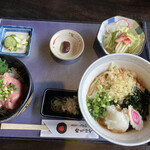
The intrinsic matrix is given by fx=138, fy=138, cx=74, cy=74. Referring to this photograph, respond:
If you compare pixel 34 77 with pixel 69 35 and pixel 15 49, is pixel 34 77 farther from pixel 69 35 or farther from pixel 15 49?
pixel 69 35

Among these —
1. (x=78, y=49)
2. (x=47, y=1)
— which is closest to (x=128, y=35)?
(x=78, y=49)

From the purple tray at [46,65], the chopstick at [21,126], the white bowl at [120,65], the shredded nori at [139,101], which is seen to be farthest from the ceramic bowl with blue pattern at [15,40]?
the shredded nori at [139,101]

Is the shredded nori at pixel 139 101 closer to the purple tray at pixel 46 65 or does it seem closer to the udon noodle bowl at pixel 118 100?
the udon noodle bowl at pixel 118 100

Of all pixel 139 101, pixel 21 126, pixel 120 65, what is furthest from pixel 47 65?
pixel 139 101

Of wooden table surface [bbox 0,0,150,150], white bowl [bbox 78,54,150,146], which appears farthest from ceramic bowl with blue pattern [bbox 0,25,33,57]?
white bowl [bbox 78,54,150,146]

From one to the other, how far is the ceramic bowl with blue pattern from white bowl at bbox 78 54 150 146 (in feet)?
2.62

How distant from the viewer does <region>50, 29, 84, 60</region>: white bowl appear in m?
1.49

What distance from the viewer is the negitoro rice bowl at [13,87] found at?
1.09 metres

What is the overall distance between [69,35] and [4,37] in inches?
29.3

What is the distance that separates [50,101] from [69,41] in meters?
0.72

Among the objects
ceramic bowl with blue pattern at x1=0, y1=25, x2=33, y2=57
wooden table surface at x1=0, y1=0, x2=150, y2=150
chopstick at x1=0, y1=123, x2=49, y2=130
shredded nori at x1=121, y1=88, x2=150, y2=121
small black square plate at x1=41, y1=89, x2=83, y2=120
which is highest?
wooden table surface at x1=0, y1=0, x2=150, y2=150

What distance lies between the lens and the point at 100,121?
1.01 metres

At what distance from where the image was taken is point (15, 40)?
1.51 m

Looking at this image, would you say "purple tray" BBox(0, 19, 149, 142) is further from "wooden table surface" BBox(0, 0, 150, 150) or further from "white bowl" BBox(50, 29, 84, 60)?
"wooden table surface" BBox(0, 0, 150, 150)
